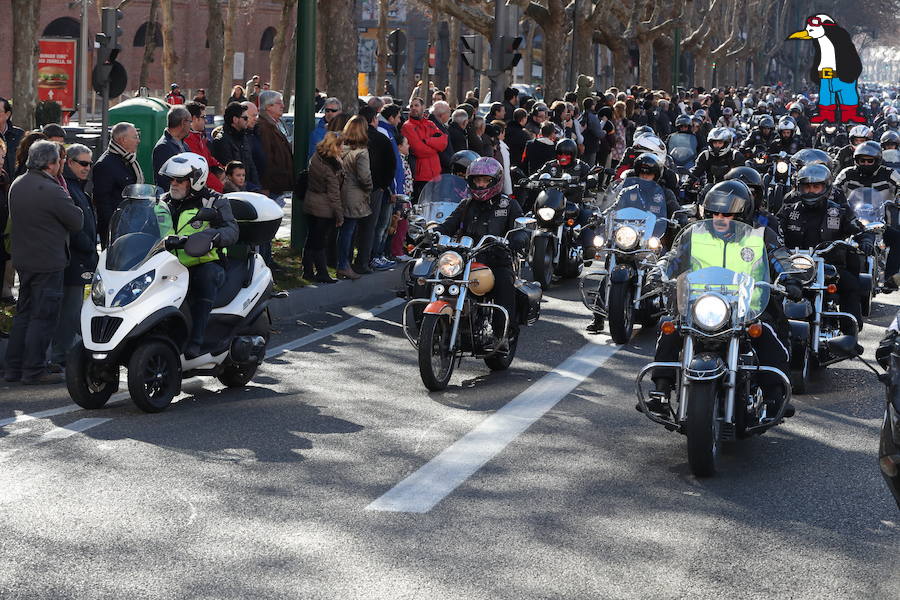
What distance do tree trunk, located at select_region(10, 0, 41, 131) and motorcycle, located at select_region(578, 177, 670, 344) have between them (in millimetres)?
11904

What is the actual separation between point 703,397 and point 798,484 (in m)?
0.69

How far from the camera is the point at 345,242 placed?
15.8 m

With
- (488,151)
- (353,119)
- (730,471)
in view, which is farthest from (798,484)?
(488,151)

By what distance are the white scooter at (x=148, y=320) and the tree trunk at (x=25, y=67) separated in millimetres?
13488

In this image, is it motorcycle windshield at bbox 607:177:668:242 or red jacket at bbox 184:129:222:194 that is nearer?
motorcycle windshield at bbox 607:177:668:242

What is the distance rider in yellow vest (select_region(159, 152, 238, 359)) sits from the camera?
9.76 m

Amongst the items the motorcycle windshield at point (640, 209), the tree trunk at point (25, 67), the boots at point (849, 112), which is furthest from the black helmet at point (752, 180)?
the boots at point (849, 112)

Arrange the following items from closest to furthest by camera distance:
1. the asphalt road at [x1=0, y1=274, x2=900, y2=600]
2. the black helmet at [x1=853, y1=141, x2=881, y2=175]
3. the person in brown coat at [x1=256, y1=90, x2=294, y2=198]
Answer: the asphalt road at [x1=0, y1=274, x2=900, y2=600] → the black helmet at [x1=853, y1=141, x2=881, y2=175] → the person in brown coat at [x1=256, y1=90, x2=294, y2=198]

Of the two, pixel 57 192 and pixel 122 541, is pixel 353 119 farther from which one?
pixel 122 541

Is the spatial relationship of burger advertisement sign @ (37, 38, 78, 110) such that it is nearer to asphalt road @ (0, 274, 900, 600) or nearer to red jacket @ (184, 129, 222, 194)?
red jacket @ (184, 129, 222, 194)

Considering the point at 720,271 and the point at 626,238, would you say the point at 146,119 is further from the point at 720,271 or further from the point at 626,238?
the point at 720,271

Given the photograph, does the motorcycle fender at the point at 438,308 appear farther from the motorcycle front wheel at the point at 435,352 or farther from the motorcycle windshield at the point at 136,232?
the motorcycle windshield at the point at 136,232

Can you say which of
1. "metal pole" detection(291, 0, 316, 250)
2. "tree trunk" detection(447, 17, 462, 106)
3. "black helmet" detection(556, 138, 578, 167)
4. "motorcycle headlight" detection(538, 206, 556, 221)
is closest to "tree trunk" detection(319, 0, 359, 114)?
"metal pole" detection(291, 0, 316, 250)

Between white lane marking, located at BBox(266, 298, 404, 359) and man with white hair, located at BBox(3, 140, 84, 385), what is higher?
man with white hair, located at BBox(3, 140, 84, 385)
